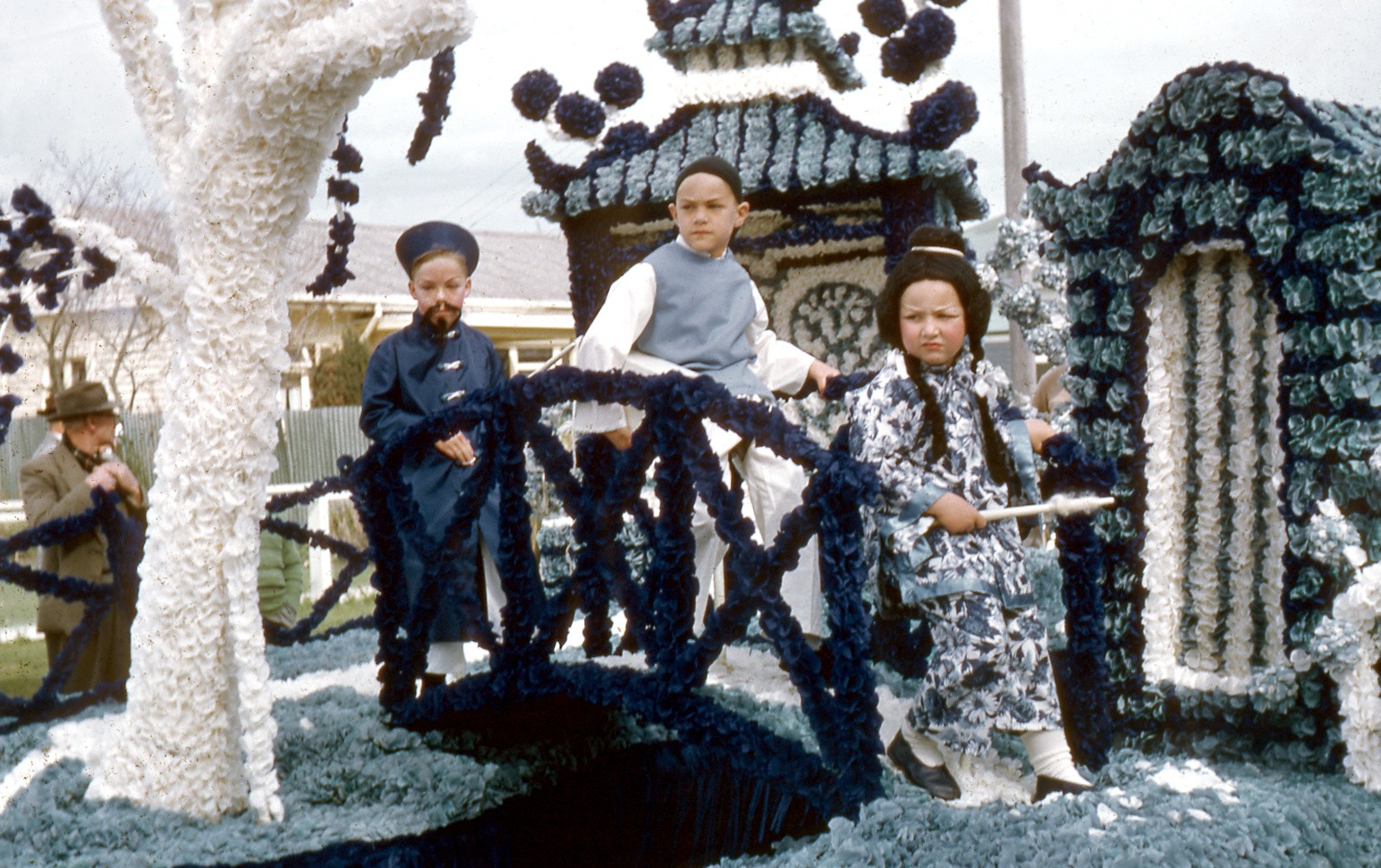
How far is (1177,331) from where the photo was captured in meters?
4.14

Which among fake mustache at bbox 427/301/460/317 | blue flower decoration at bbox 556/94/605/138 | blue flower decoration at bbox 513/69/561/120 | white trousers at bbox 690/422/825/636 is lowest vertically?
white trousers at bbox 690/422/825/636

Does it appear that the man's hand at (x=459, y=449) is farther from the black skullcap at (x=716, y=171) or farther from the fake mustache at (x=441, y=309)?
the black skullcap at (x=716, y=171)

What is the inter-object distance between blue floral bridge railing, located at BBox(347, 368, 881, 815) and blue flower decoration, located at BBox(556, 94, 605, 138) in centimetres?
486

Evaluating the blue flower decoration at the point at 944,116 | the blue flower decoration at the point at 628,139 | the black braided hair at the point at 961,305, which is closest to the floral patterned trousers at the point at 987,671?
the black braided hair at the point at 961,305

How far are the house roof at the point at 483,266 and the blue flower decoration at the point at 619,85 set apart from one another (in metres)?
8.03

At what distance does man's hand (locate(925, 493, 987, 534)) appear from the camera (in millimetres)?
2939

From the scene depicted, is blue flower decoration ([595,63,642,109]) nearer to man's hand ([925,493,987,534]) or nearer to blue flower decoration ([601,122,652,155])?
blue flower decoration ([601,122,652,155])

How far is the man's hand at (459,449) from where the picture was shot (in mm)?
3973

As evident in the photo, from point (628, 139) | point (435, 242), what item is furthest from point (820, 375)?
point (628, 139)

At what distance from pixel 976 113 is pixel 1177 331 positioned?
13.0ft

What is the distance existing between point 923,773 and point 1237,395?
6.04 ft

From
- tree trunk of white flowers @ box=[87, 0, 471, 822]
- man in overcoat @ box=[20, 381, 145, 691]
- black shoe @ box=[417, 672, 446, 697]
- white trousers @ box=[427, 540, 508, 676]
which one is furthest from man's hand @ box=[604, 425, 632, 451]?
man in overcoat @ box=[20, 381, 145, 691]

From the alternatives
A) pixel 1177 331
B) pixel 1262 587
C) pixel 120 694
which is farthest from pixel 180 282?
pixel 1262 587

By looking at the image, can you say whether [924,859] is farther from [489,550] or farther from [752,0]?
[752,0]
